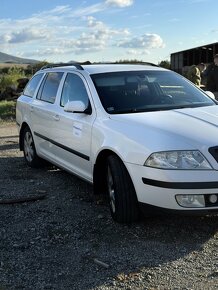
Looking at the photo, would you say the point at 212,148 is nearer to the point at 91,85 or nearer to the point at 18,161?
the point at 91,85

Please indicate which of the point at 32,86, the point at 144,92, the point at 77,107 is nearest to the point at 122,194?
the point at 77,107

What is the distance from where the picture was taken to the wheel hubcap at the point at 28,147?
8.34 m

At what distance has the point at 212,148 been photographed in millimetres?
4527

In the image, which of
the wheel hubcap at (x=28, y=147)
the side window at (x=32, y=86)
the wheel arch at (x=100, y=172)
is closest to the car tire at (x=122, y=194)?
the wheel arch at (x=100, y=172)

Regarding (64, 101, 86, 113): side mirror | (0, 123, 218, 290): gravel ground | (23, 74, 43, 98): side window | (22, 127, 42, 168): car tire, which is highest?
(23, 74, 43, 98): side window

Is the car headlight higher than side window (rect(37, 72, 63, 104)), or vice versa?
side window (rect(37, 72, 63, 104))

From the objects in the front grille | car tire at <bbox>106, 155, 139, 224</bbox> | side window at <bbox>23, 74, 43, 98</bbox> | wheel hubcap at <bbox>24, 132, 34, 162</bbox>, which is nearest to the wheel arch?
car tire at <bbox>106, 155, 139, 224</bbox>

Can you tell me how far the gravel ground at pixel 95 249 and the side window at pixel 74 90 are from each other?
49.6 inches

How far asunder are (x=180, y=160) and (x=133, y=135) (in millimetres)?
607

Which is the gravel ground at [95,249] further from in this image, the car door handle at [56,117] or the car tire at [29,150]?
the car tire at [29,150]

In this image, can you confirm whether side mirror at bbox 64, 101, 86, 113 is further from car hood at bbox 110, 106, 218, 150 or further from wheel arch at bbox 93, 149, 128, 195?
wheel arch at bbox 93, 149, 128, 195

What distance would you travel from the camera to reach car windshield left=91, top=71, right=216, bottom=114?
18.8ft

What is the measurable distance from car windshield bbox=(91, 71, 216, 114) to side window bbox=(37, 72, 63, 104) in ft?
3.59

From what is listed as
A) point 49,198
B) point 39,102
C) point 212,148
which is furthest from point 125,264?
point 39,102
